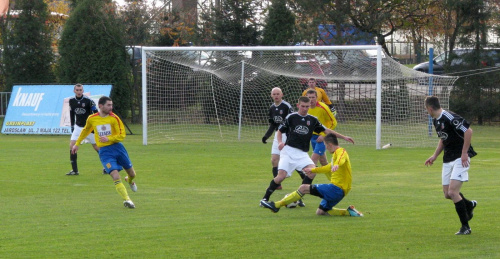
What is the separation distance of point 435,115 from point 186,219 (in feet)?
12.3

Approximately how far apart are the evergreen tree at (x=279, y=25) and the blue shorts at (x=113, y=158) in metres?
22.4

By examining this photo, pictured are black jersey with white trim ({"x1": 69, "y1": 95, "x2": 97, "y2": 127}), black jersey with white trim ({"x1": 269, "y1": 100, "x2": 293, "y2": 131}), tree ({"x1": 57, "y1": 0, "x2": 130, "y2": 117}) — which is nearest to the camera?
black jersey with white trim ({"x1": 269, "y1": 100, "x2": 293, "y2": 131})

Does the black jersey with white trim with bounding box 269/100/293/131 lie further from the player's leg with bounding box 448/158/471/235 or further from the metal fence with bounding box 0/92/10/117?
the metal fence with bounding box 0/92/10/117

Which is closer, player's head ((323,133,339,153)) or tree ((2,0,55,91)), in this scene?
player's head ((323,133,339,153))

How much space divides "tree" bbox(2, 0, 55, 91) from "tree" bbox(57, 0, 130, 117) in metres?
3.27

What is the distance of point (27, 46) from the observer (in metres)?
35.4

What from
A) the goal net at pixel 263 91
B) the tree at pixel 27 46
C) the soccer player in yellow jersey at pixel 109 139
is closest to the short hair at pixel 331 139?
the soccer player in yellow jersey at pixel 109 139

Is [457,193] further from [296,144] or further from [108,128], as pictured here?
[108,128]

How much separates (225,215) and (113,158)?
2.52m

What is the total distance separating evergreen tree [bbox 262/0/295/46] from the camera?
111 feet

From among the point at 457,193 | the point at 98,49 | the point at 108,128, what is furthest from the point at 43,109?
the point at 457,193

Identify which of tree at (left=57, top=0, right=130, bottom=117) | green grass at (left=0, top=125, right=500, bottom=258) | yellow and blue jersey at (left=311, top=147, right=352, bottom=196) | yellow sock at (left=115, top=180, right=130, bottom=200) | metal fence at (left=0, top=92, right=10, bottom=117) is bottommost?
green grass at (left=0, top=125, right=500, bottom=258)

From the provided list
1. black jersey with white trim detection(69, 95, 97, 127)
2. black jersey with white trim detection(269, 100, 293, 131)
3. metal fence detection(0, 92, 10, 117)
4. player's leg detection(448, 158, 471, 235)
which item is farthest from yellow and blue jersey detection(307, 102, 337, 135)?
metal fence detection(0, 92, 10, 117)

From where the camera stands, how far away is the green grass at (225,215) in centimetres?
805
